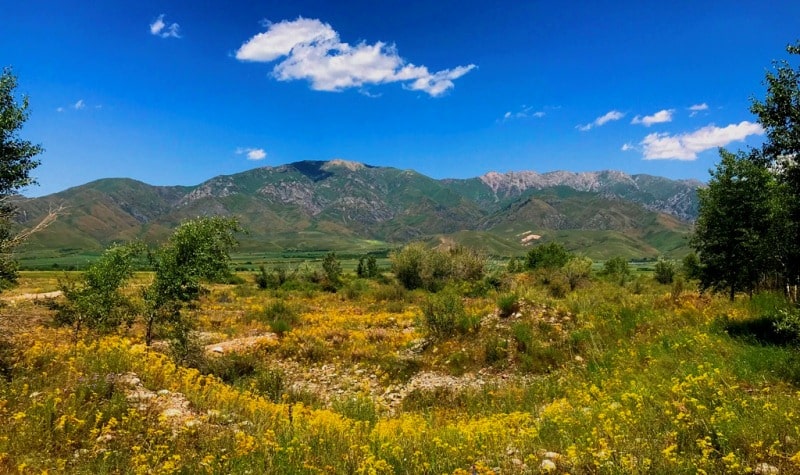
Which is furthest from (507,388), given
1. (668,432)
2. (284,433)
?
(284,433)

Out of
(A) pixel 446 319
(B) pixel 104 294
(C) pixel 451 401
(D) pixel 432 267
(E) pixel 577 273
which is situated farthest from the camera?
(D) pixel 432 267

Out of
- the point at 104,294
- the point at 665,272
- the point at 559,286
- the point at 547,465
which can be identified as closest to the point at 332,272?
the point at 559,286

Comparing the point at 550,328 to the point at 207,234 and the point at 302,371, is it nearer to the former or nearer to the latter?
the point at 302,371

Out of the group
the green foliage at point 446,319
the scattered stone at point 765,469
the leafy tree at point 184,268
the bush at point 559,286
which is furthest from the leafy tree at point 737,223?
the leafy tree at point 184,268

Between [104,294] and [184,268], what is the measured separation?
3.45 m

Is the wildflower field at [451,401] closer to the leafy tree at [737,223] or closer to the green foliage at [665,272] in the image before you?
the leafy tree at [737,223]

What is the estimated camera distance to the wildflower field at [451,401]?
5.63 meters

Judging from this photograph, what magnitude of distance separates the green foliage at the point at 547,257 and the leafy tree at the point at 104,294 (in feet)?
170

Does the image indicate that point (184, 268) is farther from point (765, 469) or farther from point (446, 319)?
point (765, 469)

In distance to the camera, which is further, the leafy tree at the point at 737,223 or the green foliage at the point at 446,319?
the leafy tree at the point at 737,223

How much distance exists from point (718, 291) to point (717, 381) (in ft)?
71.7

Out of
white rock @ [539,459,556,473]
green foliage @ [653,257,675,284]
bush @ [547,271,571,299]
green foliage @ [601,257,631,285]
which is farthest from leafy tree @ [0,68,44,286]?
green foliage @ [653,257,675,284]

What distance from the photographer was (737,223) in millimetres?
21656

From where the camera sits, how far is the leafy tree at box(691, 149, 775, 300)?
20.6 metres
